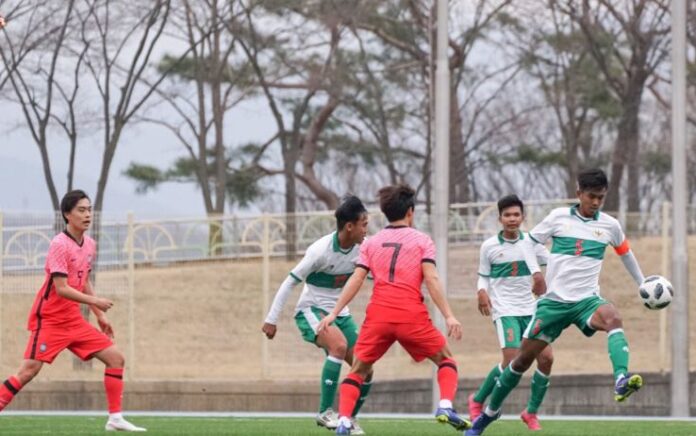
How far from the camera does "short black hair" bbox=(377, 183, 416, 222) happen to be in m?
11.3

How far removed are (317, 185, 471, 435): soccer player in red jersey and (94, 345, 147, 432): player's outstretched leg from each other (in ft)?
8.88

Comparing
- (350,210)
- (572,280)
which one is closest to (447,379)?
(572,280)

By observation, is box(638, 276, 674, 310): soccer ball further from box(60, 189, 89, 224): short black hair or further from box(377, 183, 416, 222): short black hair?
box(60, 189, 89, 224): short black hair

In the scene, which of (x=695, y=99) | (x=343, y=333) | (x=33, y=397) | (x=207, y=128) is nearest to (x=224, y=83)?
(x=207, y=128)

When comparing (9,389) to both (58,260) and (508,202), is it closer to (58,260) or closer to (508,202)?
(58,260)

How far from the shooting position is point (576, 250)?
12.3 m

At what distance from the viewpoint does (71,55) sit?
105 ft

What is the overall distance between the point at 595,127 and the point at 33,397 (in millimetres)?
27394

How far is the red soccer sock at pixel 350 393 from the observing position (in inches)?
443

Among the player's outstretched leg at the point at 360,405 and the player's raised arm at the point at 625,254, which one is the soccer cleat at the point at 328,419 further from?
the player's raised arm at the point at 625,254

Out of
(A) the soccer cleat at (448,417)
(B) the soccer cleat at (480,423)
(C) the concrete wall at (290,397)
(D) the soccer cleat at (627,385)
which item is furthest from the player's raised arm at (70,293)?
(C) the concrete wall at (290,397)

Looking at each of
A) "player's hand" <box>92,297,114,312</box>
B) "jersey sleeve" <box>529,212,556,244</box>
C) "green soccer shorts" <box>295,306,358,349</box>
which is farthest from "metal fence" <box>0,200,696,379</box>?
"jersey sleeve" <box>529,212,556,244</box>

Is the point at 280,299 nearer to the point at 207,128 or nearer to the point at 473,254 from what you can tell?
the point at 473,254

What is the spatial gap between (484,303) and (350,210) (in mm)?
1839
